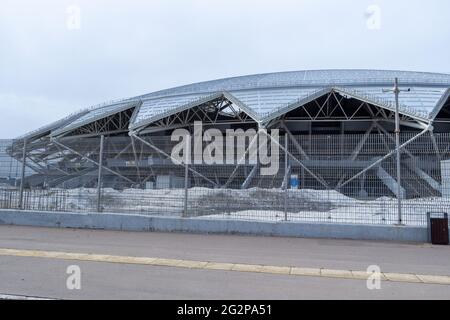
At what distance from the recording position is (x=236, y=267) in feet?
24.8

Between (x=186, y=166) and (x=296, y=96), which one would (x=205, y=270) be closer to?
(x=186, y=166)

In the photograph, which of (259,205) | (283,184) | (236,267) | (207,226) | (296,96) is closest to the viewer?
(236,267)

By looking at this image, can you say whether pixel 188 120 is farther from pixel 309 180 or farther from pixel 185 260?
pixel 185 260

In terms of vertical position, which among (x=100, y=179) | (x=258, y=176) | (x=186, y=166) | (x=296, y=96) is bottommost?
(x=100, y=179)

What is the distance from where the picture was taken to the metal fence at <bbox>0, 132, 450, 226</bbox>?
1166 centimetres

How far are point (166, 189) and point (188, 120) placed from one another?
2477 centimetres

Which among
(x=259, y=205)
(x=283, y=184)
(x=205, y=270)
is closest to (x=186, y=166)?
(x=259, y=205)

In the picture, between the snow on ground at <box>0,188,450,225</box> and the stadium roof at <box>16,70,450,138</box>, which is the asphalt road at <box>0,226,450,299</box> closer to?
the snow on ground at <box>0,188,450,225</box>

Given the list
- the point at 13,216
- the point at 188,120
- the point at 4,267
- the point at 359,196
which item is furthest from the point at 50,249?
the point at 188,120

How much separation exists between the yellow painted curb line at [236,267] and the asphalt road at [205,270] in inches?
10.2

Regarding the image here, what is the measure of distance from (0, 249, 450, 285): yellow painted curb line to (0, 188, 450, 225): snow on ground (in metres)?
4.32

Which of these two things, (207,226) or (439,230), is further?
(207,226)

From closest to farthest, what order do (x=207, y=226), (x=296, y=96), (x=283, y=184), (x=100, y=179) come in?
(x=283, y=184) → (x=207, y=226) → (x=100, y=179) → (x=296, y=96)

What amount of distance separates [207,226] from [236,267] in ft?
16.1
